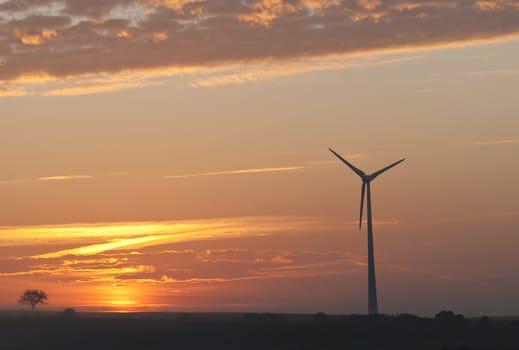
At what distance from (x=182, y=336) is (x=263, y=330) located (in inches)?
549

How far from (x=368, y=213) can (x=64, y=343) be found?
177ft

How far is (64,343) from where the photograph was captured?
625 feet

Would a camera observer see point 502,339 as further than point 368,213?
No

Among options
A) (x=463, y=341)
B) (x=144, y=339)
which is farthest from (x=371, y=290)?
(x=144, y=339)

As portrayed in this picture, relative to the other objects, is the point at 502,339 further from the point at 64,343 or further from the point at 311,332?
the point at 64,343

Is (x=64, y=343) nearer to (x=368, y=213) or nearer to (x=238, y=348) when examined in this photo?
(x=238, y=348)

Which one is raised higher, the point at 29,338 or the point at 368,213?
the point at 368,213

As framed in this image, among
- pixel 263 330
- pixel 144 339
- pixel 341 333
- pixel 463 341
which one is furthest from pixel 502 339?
pixel 144 339

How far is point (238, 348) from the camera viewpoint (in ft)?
584

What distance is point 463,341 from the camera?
17838cm

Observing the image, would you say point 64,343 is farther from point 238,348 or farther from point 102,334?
point 238,348

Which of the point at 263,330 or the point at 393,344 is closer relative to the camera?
the point at 393,344

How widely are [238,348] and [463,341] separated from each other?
3364cm

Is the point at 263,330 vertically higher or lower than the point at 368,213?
lower
